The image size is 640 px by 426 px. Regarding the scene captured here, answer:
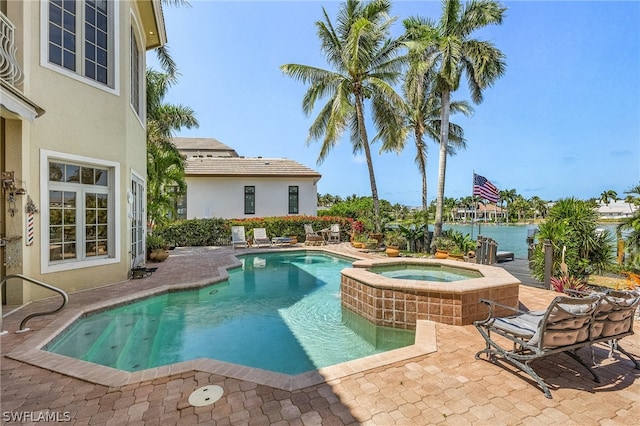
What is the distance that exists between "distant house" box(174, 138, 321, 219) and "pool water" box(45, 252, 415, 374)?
1327 cm

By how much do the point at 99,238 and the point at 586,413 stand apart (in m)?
10.1

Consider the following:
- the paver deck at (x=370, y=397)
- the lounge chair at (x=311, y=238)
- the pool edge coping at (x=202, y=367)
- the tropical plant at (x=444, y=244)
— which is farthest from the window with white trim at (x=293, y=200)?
the paver deck at (x=370, y=397)

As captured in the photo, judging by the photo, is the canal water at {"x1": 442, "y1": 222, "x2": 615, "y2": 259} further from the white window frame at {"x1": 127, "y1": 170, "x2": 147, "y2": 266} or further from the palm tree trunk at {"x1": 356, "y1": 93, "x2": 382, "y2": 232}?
the white window frame at {"x1": 127, "y1": 170, "x2": 147, "y2": 266}

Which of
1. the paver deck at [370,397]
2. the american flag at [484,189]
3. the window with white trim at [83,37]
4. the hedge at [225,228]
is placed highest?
the window with white trim at [83,37]

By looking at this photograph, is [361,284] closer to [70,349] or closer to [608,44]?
[70,349]

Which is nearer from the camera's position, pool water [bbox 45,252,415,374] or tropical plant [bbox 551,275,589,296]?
pool water [bbox 45,252,415,374]

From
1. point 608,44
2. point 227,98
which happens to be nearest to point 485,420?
point 608,44

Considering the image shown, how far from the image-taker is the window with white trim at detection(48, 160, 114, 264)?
6.77 meters

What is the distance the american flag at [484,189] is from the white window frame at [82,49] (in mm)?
14415

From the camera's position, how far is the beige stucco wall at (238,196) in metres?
20.8

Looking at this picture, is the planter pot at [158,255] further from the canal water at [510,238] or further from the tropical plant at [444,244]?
the canal water at [510,238]

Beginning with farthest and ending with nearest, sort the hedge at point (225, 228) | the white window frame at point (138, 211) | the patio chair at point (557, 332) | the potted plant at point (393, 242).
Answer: the hedge at point (225, 228), the potted plant at point (393, 242), the white window frame at point (138, 211), the patio chair at point (557, 332)

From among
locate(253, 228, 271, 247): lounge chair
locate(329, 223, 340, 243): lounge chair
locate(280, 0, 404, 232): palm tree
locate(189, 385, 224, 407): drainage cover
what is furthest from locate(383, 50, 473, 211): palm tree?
locate(189, 385, 224, 407): drainage cover

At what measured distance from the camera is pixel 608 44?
9812 mm
